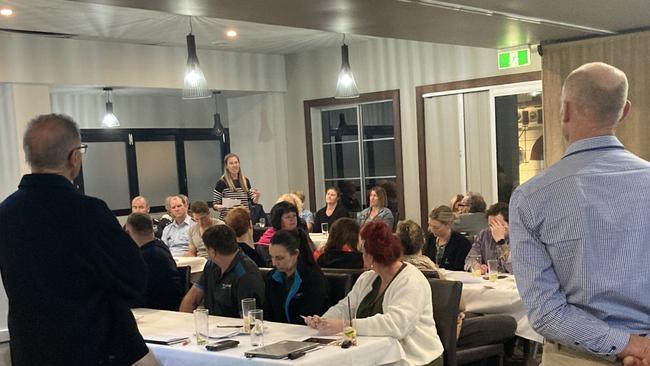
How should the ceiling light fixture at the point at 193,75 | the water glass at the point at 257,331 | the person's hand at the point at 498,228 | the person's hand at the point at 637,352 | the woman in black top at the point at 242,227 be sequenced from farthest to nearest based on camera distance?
the ceiling light fixture at the point at 193,75 → the woman in black top at the point at 242,227 → the person's hand at the point at 498,228 → the water glass at the point at 257,331 → the person's hand at the point at 637,352

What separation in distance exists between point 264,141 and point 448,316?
7660mm

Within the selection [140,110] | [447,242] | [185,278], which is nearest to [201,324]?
[185,278]

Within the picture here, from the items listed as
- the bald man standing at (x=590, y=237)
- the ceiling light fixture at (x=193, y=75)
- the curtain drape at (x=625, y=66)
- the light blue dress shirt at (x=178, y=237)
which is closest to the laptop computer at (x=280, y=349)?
the bald man standing at (x=590, y=237)

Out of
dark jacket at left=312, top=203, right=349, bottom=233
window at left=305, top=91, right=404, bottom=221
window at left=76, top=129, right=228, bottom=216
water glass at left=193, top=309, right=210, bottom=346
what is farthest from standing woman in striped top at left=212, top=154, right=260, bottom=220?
water glass at left=193, top=309, right=210, bottom=346

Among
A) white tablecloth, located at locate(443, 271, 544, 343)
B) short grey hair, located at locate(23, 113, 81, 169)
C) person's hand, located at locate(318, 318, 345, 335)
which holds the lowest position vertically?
white tablecloth, located at locate(443, 271, 544, 343)

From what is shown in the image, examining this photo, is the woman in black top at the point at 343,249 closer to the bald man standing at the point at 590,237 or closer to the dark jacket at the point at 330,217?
the dark jacket at the point at 330,217

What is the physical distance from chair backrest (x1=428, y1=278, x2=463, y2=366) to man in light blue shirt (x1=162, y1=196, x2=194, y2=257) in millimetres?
4359

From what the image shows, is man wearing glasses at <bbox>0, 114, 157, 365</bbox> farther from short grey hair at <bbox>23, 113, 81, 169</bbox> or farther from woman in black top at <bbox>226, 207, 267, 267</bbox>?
woman in black top at <bbox>226, 207, 267, 267</bbox>

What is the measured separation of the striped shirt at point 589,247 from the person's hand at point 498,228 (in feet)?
12.8

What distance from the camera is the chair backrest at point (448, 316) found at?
409 centimetres

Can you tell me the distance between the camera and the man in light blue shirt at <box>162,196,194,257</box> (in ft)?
26.4

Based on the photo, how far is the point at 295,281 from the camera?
440 cm

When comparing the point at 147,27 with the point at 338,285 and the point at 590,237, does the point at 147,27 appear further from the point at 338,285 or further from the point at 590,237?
the point at 590,237

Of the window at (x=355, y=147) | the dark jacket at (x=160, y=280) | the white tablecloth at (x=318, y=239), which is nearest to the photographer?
the dark jacket at (x=160, y=280)
